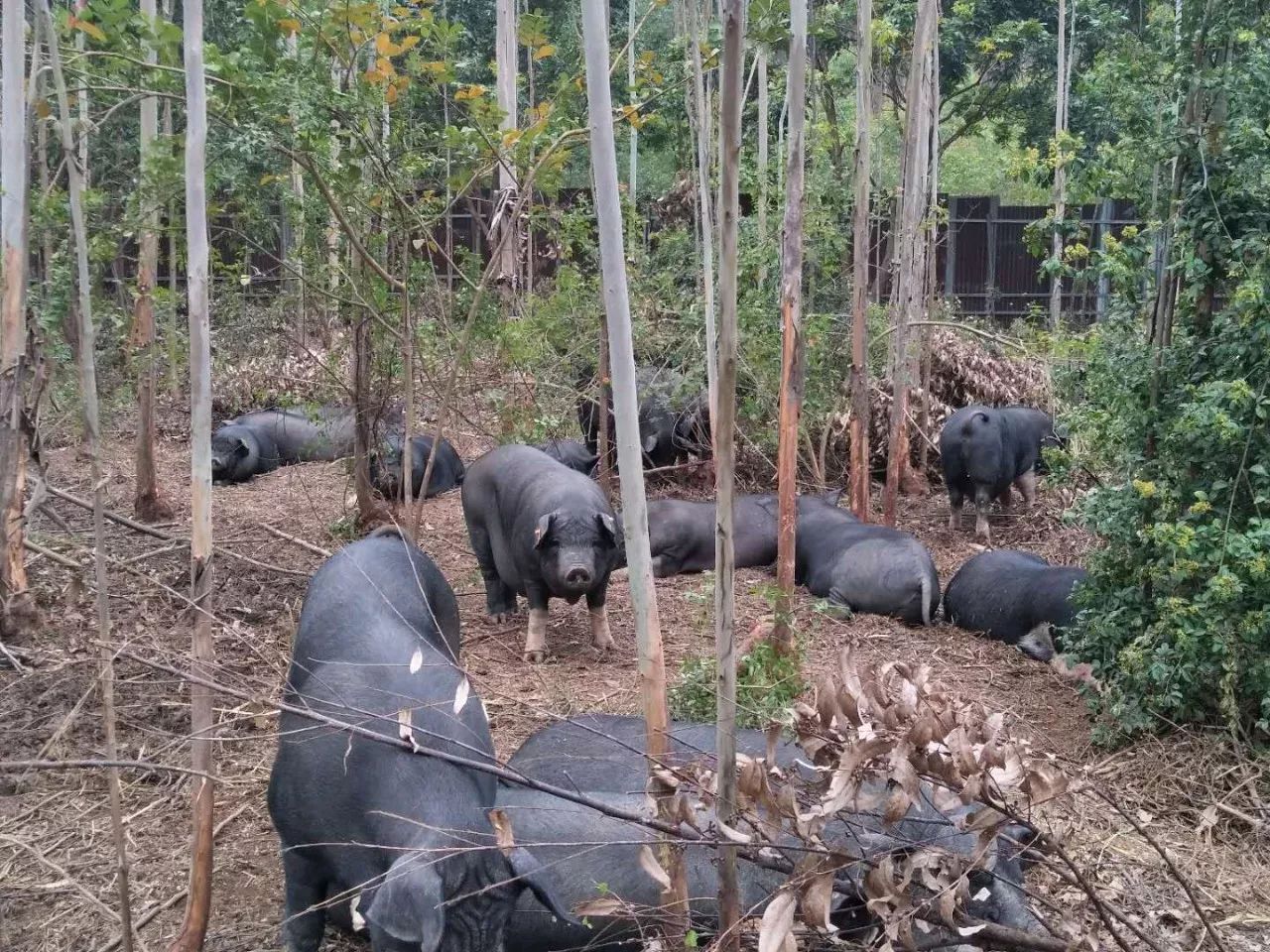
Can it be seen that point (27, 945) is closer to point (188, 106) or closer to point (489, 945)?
point (489, 945)

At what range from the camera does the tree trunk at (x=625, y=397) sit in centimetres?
278

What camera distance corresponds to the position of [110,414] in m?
12.6

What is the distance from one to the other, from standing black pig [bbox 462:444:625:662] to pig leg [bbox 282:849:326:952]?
317 cm

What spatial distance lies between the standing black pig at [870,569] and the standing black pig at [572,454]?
6.67 ft

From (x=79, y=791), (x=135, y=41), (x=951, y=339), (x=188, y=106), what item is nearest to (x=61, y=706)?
(x=79, y=791)

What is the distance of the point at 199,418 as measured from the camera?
3395 mm

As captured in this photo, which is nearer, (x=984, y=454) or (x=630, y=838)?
(x=630, y=838)

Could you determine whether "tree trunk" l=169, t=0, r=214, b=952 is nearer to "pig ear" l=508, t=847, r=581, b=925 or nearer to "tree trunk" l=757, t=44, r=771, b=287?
"pig ear" l=508, t=847, r=581, b=925

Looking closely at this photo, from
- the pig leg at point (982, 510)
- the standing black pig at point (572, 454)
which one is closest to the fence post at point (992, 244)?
the pig leg at point (982, 510)

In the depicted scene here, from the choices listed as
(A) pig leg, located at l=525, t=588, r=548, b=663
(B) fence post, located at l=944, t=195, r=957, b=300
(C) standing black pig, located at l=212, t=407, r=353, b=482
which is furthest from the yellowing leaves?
(B) fence post, located at l=944, t=195, r=957, b=300

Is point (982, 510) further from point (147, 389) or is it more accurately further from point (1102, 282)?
point (1102, 282)

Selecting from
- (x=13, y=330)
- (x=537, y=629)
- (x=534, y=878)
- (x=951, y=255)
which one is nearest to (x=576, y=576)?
(x=537, y=629)

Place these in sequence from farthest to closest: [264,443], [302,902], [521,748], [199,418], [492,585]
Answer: [264,443], [492,585], [521,748], [302,902], [199,418]

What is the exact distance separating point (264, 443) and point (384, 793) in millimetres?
9374
